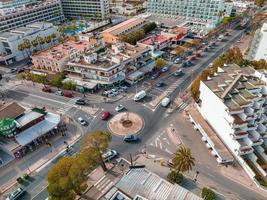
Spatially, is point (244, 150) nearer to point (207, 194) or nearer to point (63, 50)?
point (207, 194)

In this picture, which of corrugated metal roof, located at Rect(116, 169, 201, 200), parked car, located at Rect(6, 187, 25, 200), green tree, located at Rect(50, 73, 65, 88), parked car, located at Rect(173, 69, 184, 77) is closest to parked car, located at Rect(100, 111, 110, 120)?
corrugated metal roof, located at Rect(116, 169, 201, 200)

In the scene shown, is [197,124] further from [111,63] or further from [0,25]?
[0,25]

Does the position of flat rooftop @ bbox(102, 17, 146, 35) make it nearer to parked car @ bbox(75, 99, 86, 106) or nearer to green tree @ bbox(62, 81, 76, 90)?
green tree @ bbox(62, 81, 76, 90)

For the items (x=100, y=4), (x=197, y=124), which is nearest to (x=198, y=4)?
(x=100, y=4)

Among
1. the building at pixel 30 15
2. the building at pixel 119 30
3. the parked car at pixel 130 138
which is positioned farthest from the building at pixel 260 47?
the building at pixel 30 15

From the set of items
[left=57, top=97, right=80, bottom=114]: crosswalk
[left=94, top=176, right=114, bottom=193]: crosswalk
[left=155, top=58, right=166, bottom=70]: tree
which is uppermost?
[left=155, top=58, right=166, bottom=70]: tree

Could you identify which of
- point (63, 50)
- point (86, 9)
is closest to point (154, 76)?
point (63, 50)

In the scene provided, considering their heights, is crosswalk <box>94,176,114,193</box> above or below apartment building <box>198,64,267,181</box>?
below
